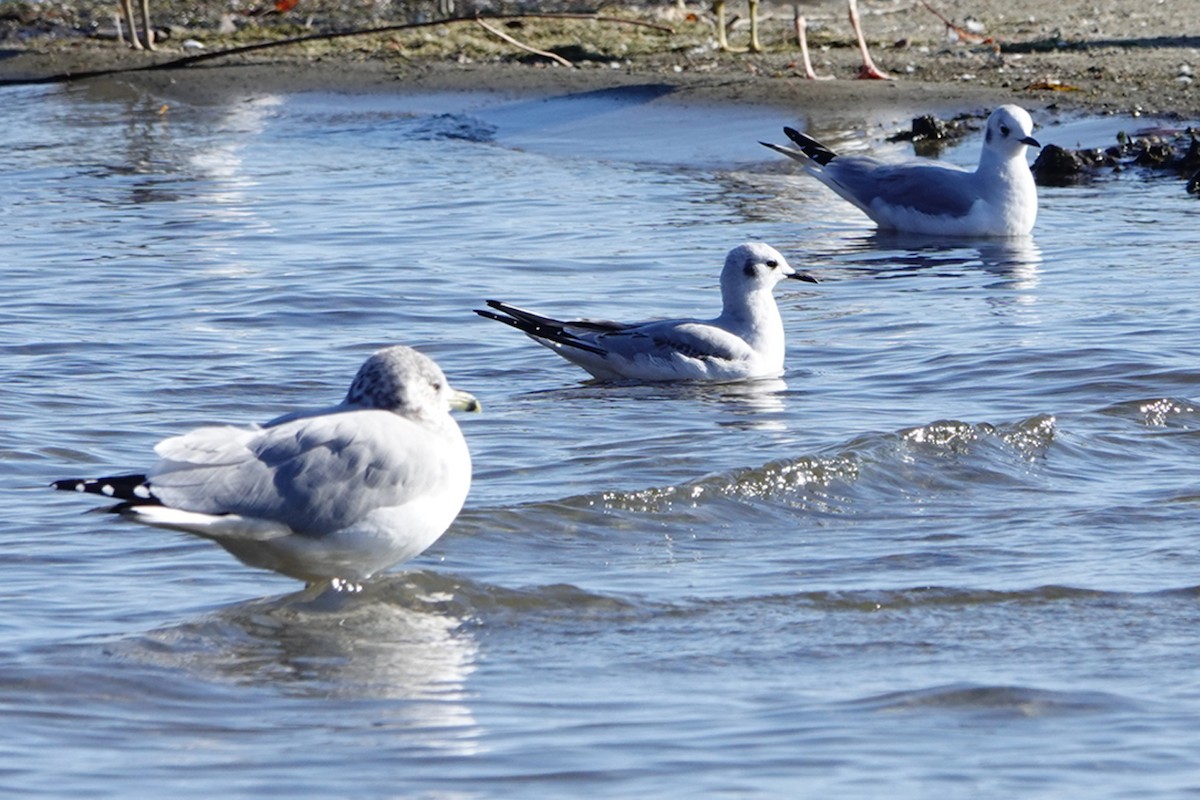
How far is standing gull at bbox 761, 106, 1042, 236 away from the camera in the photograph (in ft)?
37.7

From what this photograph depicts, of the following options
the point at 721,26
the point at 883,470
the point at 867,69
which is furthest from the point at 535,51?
the point at 883,470

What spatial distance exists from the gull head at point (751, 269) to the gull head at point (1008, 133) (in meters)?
3.10

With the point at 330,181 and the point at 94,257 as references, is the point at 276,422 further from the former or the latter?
the point at 330,181

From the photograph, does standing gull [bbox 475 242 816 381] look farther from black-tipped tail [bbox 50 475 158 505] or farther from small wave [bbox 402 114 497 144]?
small wave [bbox 402 114 497 144]

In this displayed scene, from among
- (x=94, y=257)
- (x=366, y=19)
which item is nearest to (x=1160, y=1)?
(x=366, y=19)

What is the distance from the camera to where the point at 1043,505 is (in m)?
6.68

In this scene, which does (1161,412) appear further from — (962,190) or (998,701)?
(962,190)

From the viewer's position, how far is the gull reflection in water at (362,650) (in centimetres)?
496

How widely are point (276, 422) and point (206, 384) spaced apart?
2.80 m

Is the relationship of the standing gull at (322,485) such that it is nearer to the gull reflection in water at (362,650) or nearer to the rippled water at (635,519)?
the gull reflection in water at (362,650)

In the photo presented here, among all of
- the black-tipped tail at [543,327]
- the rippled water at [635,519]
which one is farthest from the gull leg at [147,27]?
the black-tipped tail at [543,327]

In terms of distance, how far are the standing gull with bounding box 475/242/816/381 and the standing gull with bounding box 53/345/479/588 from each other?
9.89 ft

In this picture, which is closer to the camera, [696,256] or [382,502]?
[382,502]

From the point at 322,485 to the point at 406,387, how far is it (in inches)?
16.2
